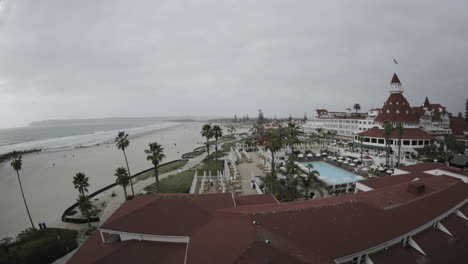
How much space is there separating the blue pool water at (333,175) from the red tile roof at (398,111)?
30808 millimetres

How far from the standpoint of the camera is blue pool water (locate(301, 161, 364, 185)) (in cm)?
2927

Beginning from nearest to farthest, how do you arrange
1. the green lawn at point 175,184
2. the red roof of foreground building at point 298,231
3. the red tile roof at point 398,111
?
the red roof of foreground building at point 298,231 < the green lawn at point 175,184 < the red tile roof at point 398,111

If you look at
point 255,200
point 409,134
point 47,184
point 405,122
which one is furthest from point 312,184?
point 47,184

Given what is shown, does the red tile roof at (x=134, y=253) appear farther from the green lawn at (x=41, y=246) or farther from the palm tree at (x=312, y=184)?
the palm tree at (x=312, y=184)

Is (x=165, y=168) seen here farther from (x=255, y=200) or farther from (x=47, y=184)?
(x=255, y=200)

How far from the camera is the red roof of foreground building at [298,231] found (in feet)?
29.8

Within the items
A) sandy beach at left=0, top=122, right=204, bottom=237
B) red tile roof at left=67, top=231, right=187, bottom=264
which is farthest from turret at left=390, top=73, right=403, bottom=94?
red tile roof at left=67, top=231, right=187, bottom=264

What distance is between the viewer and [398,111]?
177 feet

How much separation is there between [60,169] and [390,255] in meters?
66.1

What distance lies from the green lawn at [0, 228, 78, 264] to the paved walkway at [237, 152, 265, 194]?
21.1 metres

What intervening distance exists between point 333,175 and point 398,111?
1501 inches

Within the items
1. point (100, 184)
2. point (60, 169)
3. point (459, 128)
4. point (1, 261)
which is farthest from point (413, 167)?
point (60, 169)

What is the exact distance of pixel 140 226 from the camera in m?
12.8

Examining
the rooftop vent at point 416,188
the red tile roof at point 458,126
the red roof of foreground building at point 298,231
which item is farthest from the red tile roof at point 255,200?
the red tile roof at point 458,126
